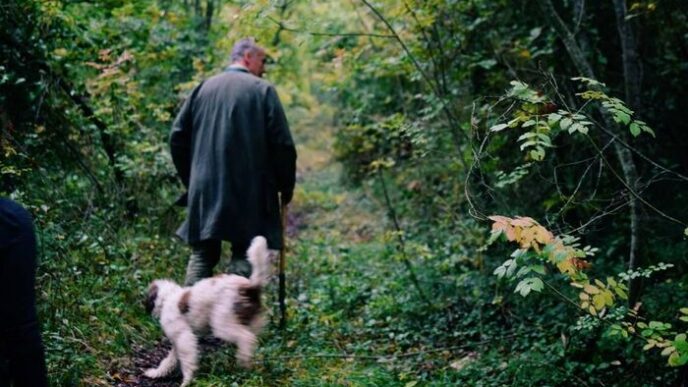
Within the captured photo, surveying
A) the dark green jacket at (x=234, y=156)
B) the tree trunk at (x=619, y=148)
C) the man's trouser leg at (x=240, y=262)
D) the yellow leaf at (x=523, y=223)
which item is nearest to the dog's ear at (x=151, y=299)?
the dark green jacket at (x=234, y=156)

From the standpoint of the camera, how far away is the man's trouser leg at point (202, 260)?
4484mm

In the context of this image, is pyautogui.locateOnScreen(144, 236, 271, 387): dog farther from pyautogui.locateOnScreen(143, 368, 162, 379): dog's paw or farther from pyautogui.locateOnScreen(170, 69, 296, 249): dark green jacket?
pyautogui.locateOnScreen(170, 69, 296, 249): dark green jacket

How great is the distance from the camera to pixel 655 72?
543 centimetres

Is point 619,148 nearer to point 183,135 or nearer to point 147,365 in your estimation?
point 183,135

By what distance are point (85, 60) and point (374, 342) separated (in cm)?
415

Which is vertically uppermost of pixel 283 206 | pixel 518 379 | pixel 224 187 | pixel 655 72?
pixel 655 72

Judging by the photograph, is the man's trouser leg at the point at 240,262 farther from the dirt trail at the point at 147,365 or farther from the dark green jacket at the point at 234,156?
the dirt trail at the point at 147,365

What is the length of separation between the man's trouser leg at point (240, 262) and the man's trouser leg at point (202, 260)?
143 mm

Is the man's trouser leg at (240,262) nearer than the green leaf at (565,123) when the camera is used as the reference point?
No

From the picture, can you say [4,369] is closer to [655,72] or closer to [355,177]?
[655,72]

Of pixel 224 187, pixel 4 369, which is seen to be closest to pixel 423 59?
pixel 224 187

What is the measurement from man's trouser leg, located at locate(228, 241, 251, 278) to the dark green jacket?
0.12 metres

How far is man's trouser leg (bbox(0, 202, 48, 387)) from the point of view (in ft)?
7.54

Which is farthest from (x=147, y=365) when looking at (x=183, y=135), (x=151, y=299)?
(x=183, y=135)
